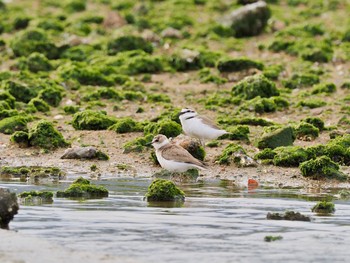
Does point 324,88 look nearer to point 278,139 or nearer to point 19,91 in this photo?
point 278,139

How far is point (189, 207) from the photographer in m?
15.2

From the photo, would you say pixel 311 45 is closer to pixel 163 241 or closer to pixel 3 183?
pixel 3 183

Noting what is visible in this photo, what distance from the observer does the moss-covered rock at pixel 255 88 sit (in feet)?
81.8

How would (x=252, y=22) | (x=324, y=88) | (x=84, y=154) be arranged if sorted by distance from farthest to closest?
(x=252, y=22) → (x=324, y=88) → (x=84, y=154)

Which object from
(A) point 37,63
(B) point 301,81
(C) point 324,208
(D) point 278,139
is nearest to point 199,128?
(D) point 278,139

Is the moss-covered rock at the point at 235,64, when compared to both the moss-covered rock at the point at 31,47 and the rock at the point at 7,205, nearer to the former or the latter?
the moss-covered rock at the point at 31,47

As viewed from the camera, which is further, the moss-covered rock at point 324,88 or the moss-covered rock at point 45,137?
the moss-covered rock at point 324,88

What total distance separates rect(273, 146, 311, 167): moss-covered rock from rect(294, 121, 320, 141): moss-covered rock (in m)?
1.96

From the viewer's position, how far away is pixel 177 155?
1800cm

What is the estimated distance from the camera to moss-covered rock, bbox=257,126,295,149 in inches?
792

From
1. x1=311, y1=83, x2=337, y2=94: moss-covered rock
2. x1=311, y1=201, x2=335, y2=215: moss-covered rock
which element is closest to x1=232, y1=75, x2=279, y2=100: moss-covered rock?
x1=311, y1=83, x2=337, y2=94: moss-covered rock

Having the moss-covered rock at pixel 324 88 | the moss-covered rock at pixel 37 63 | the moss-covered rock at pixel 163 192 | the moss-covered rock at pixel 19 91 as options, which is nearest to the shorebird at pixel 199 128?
the moss-covered rock at pixel 163 192

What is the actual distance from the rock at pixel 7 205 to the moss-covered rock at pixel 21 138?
7.35 metres

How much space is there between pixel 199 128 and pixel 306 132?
231cm
